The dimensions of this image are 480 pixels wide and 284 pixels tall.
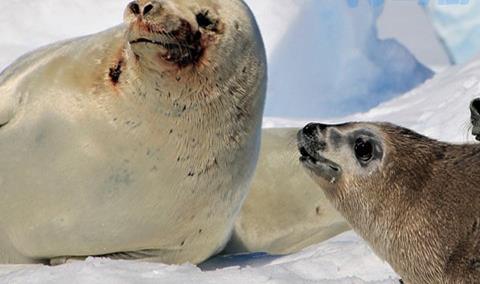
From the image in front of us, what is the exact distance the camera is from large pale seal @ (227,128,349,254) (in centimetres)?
525

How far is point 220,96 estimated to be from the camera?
13.9 feet

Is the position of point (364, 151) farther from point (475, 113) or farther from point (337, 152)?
point (475, 113)

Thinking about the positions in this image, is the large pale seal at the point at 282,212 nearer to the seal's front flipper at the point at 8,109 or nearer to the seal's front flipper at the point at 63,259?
the seal's front flipper at the point at 63,259

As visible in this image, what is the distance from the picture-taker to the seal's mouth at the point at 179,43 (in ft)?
12.9

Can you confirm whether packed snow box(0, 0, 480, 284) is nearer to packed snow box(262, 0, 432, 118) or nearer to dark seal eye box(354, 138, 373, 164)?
packed snow box(262, 0, 432, 118)

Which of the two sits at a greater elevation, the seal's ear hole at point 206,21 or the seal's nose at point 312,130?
the seal's ear hole at point 206,21

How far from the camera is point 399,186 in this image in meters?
3.27

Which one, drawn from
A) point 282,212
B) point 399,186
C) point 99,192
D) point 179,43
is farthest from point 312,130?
point 282,212

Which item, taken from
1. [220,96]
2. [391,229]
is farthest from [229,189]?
[391,229]

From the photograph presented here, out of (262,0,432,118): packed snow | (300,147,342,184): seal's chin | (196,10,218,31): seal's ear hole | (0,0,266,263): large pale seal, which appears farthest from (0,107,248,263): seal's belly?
(262,0,432,118): packed snow

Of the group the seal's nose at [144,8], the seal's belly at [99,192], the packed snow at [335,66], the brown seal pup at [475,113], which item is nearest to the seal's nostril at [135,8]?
the seal's nose at [144,8]

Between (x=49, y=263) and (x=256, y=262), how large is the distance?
2.81 ft

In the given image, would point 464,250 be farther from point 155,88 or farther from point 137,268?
point 155,88

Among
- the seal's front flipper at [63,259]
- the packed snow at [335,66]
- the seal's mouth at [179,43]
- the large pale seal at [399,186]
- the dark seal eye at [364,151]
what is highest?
the seal's mouth at [179,43]
